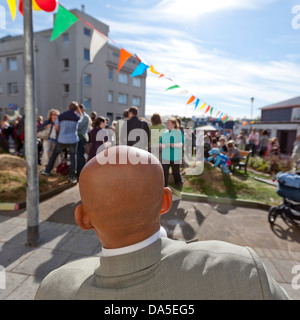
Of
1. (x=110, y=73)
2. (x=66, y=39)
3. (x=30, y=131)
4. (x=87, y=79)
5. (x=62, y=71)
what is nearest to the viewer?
(x=30, y=131)

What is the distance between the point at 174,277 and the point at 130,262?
0.17 meters

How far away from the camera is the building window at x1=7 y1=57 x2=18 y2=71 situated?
28156 mm

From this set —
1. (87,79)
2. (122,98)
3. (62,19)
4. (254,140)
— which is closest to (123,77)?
(122,98)

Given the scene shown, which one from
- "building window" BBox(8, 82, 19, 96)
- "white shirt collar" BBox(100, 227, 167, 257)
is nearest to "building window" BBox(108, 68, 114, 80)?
"building window" BBox(8, 82, 19, 96)

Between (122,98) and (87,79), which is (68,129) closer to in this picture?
(87,79)

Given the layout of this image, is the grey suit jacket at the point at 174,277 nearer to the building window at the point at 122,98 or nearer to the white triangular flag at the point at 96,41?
the white triangular flag at the point at 96,41

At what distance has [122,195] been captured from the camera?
2.71 ft

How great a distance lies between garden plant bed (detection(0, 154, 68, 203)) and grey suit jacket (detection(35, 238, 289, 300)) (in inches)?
201

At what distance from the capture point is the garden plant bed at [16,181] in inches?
213

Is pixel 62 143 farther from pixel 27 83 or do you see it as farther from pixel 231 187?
pixel 231 187

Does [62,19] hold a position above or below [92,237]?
above

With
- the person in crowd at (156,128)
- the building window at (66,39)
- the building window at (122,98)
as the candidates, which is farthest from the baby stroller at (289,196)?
the building window at (122,98)

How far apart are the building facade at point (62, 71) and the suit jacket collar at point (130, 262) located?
26.6 m
